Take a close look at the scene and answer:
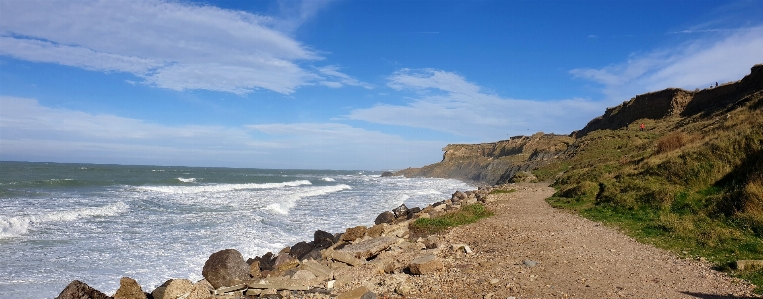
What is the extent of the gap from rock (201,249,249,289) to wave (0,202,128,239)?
11879 mm

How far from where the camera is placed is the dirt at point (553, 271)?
20.9 feet

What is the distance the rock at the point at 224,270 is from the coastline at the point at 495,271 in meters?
0.11

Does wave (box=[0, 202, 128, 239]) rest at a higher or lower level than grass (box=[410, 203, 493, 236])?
lower

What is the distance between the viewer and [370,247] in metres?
10.6

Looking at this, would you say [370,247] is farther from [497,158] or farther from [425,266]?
[497,158]

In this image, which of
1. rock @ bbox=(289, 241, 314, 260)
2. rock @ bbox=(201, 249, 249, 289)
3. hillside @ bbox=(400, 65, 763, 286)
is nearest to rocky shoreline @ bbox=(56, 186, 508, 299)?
rock @ bbox=(201, 249, 249, 289)

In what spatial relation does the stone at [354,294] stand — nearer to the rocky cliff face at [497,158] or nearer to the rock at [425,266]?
the rock at [425,266]

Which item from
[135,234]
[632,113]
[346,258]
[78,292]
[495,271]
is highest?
[632,113]

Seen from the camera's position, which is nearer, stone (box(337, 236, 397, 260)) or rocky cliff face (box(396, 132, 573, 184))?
stone (box(337, 236, 397, 260))

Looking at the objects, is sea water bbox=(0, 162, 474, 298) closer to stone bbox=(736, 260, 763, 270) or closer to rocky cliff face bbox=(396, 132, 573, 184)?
stone bbox=(736, 260, 763, 270)

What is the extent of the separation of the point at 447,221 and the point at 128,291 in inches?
322

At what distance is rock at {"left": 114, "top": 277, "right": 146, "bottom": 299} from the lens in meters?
8.08

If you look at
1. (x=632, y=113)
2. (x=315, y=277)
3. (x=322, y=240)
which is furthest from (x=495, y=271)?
(x=632, y=113)

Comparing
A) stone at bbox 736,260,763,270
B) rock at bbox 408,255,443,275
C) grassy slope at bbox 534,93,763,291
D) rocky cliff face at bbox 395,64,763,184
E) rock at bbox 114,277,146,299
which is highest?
rocky cliff face at bbox 395,64,763,184
